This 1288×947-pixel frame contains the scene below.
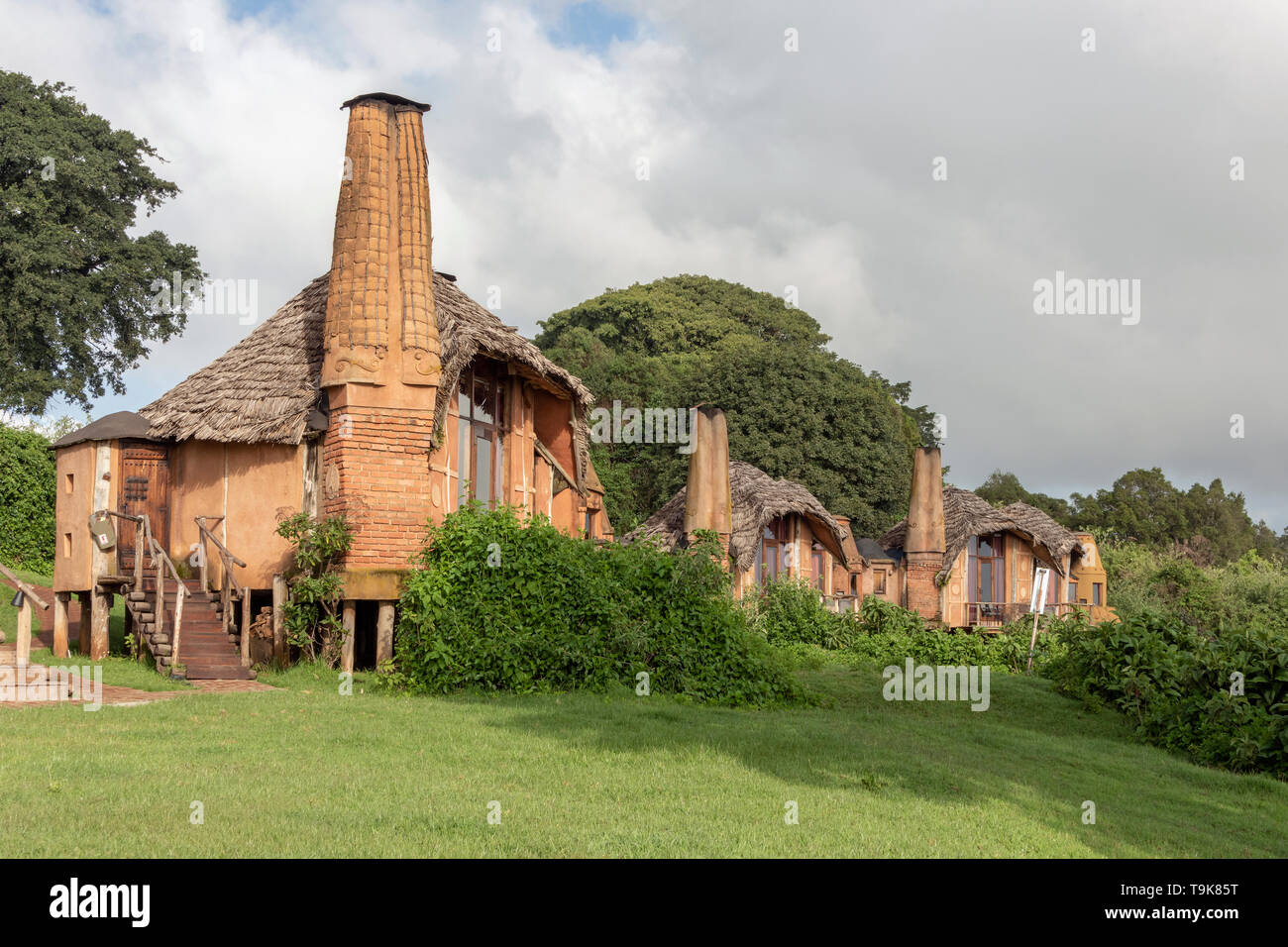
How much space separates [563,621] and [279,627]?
4.23 m

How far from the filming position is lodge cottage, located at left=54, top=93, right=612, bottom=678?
49.9 feet

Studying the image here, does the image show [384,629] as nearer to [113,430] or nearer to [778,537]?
[113,430]

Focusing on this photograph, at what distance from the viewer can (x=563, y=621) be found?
1439 cm

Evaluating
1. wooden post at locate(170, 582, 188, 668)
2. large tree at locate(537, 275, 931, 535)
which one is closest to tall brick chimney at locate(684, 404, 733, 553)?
wooden post at locate(170, 582, 188, 668)

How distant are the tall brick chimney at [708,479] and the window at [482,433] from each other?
12.3 ft

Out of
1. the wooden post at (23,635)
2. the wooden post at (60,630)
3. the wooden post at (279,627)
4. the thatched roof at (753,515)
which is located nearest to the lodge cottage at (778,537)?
the thatched roof at (753,515)

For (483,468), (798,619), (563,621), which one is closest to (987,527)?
(798,619)

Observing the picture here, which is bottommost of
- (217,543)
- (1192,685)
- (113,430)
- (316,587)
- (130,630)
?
(1192,685)

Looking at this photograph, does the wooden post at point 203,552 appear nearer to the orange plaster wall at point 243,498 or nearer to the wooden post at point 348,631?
the orange plaster wall at point 243,498

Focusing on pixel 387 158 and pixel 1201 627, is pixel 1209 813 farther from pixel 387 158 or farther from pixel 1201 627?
pixel 1201 627

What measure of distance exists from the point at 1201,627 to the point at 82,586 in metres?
27.2

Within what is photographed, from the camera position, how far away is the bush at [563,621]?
547 inches

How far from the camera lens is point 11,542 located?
24.9 m

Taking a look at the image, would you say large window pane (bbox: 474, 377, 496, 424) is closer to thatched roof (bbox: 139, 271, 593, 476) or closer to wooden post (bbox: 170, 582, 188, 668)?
thatched roof (bbox: 139, 271, 593, 476)
